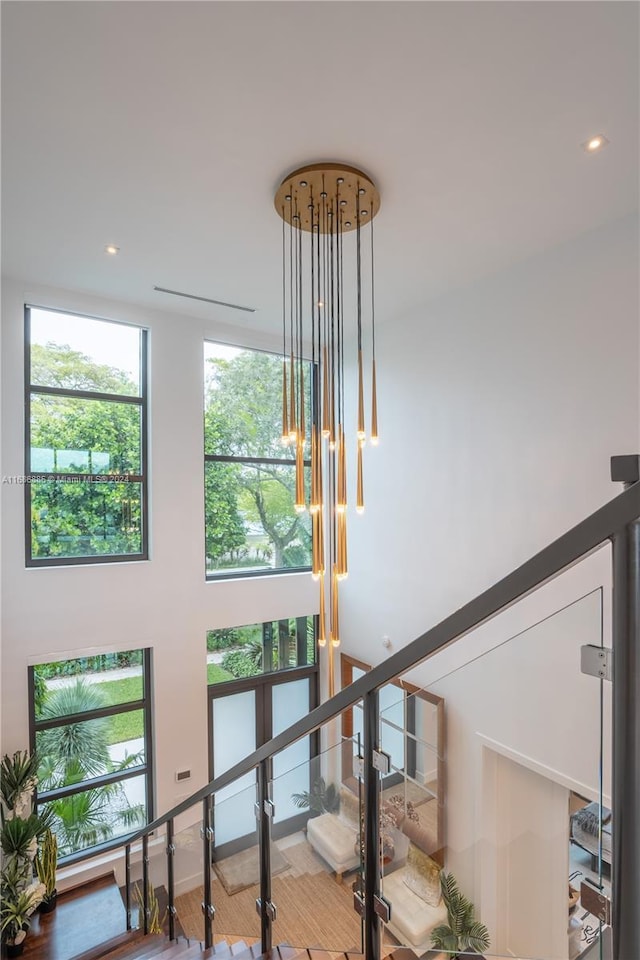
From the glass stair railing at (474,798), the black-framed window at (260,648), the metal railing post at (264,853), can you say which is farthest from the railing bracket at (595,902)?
the black-framed window at (260,648)

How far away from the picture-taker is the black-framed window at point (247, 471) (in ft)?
16.9

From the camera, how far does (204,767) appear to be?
488 cm

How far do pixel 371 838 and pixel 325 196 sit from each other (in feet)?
9.81

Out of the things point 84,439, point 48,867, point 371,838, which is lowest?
point 48,867

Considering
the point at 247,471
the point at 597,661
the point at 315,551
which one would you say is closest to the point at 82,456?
the point at 247,471

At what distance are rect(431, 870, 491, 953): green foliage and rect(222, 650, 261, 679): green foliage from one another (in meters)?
3.90

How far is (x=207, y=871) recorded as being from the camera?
2.62 metres

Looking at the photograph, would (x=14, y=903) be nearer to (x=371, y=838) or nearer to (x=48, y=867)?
(x=48, y=867)

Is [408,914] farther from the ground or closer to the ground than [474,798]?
closer to the ground

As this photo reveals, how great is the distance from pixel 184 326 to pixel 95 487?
1.73 m

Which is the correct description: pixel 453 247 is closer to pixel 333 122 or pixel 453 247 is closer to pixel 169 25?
pixel 333 122

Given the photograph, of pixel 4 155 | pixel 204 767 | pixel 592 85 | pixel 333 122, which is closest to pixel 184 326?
pixel 4 155

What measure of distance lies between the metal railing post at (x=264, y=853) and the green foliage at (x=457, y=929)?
83 cm

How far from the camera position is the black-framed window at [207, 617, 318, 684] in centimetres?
514
